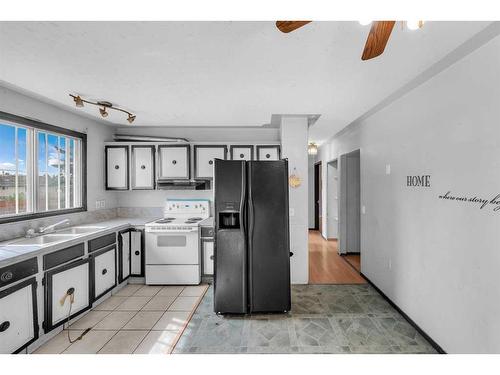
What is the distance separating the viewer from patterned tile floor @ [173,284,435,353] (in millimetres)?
2008

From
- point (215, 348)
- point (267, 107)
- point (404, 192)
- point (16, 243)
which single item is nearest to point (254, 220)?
point (215, 348)

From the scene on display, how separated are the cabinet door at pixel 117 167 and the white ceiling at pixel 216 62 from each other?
0.93m

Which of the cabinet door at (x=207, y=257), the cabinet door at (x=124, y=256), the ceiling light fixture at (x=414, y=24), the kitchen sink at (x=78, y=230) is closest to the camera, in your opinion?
the ceiling light fixture at (x=414, y=24)

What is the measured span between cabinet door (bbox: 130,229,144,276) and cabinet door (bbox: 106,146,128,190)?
84 cm

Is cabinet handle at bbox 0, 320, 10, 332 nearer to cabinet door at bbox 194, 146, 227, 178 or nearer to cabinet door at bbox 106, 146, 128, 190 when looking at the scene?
cabinet door at bbox 106, 146, 128, 190

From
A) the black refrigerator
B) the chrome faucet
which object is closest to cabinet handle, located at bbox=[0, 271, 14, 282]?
the chrome faucet

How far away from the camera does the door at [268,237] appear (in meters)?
2.51

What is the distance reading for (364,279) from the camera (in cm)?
345

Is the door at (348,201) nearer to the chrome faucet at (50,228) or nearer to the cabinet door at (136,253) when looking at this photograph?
the cabinet door at (136,253)

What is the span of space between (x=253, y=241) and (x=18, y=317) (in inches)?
80.3

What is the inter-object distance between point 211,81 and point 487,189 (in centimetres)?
223

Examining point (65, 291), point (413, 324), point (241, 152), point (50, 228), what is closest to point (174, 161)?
point (241, 152)

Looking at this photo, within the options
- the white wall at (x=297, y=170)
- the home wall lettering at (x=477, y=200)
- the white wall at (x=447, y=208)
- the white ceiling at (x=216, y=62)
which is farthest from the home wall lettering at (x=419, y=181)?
the white wall at (x=297, y=170)

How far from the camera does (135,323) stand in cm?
241
